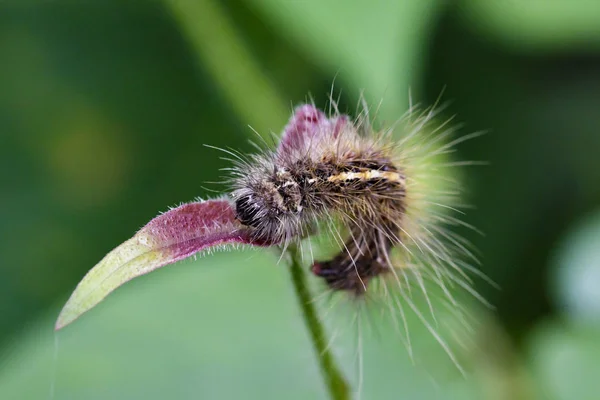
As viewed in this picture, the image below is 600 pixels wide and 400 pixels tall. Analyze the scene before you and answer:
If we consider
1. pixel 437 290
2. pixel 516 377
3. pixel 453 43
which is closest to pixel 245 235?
pixel 437 290

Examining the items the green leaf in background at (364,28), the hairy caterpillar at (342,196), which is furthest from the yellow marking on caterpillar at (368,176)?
the green leaf in background at (364,28)

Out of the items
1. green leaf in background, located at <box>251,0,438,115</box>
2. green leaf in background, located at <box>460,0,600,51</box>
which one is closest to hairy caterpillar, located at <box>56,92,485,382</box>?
green leaf in background, located at <box>251,0,438,115</box>

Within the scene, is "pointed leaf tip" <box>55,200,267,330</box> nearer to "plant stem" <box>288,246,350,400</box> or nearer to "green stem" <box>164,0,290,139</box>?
"plant stem" <box>288,246,350,400</box>

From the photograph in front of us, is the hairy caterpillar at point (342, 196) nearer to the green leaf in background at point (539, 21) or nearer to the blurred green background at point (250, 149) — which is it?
the blurred green background at point (250, 149)

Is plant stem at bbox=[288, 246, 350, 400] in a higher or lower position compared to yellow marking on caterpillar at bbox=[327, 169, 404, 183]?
lower

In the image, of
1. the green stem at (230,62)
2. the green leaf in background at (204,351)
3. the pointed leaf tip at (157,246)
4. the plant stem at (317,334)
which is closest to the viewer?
the pointed leaf tip at (157,246)

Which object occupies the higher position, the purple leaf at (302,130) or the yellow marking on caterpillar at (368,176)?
the purple leaf at (302,130)
